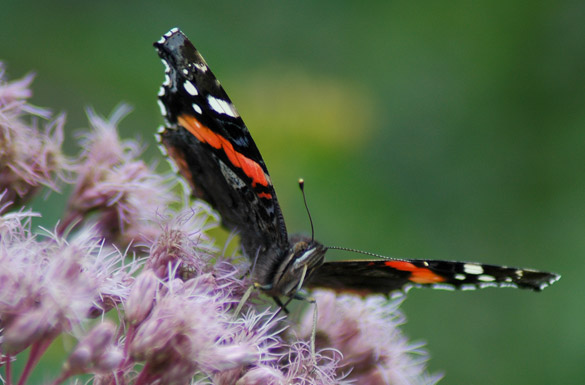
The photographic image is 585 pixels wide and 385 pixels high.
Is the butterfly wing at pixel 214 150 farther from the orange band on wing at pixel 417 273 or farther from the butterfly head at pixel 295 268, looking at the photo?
the orange band on wing at pixel 417 273

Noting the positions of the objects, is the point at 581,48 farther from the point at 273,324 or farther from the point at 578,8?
the point at 273,324

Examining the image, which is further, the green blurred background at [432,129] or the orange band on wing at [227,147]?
the green blurred background at [432,129]

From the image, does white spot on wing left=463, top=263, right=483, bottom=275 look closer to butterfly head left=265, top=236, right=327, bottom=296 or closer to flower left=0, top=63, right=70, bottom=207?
butterfly head left=265, top=236, right=327, bottom=296

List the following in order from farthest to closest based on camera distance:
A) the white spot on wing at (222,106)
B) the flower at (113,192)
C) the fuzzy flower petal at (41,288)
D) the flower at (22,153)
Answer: the flower at (113,192), the flower at (22,153), the white spot on wing at (222,106), the fuzzy flower petal at (41,288)

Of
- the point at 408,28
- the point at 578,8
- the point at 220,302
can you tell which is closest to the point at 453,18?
the point at 408,28

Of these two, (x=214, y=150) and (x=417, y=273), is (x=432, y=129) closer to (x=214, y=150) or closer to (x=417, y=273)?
(x=417, y=273)

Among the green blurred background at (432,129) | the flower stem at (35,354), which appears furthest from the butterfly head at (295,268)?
the green blurred background at (432,129)

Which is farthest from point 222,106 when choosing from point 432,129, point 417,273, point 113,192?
point 432,129

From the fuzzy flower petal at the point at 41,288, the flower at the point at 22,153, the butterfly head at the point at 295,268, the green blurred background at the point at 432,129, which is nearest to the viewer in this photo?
the fuzzy flower petal at the point at 41,288
